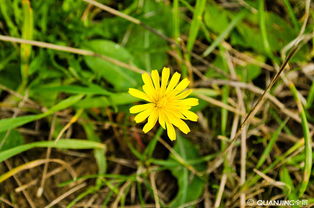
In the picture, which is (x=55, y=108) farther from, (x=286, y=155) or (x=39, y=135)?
(x=286, y=155)

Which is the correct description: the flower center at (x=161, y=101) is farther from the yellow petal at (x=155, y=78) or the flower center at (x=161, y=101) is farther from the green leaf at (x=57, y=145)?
the green leaf at (x=57, y=145)

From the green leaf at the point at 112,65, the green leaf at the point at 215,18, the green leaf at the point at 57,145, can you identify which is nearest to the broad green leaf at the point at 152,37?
the green leaf at the point at 112,65

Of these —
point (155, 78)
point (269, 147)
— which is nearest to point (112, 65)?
point (155, 78)

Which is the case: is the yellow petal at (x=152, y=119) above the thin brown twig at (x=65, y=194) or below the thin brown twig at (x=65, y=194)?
above

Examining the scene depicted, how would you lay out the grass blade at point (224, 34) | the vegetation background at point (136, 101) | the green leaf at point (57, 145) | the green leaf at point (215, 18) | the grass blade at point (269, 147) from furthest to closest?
1. the green leaf at point (215, 18)
2. the grass blade at point (224, 34)
3. the grass blade at point (269, 147)
4. the vegetation background at point (136, 101)
5. the green leaf at point (57, 145)

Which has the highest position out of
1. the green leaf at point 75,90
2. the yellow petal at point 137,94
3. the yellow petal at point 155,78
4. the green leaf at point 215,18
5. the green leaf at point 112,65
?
the green leaf at point 215,18

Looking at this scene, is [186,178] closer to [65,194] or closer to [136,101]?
[136,101]

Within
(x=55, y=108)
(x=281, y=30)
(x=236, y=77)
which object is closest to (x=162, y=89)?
(x=55, y=108)

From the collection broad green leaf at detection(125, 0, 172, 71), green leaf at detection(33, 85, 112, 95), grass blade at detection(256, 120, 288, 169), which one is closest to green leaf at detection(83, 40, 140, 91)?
broad green leaf at detection(125, 0, 172, 71)
